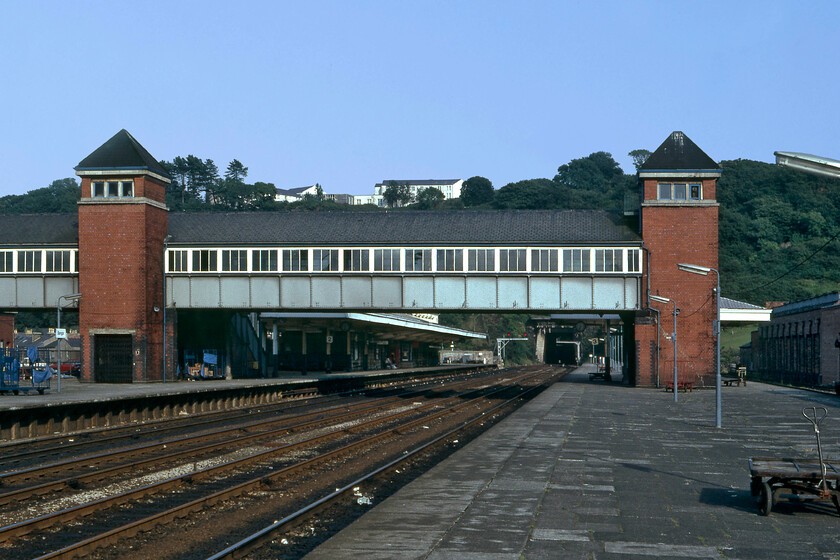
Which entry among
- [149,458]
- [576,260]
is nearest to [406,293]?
[576,260]

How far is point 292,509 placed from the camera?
14.8 m

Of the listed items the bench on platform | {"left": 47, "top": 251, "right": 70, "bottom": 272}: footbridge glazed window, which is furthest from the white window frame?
the bench on platform

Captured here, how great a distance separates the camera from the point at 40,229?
60.1 meters

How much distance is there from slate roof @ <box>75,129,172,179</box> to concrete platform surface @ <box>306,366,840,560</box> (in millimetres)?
36675

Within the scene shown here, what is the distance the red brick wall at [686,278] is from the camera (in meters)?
55.3

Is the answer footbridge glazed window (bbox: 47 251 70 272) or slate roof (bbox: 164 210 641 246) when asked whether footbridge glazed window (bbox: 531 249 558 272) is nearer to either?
slate roof (bbox: 164 210 641 246)

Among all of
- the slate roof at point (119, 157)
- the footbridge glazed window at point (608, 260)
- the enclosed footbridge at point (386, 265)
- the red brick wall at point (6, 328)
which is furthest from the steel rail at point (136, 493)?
the red brick wall at point (6, 328)

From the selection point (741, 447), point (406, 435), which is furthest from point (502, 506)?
point (406, 435)

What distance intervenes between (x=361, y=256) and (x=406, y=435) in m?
29.2

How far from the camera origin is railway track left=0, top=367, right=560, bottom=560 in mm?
12414

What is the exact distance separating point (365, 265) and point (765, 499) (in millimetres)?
44602

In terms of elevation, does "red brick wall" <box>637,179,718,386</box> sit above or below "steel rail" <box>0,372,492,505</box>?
above

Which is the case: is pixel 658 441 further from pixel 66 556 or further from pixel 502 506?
pixel 66 556

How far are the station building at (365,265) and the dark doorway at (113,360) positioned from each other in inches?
3.2
